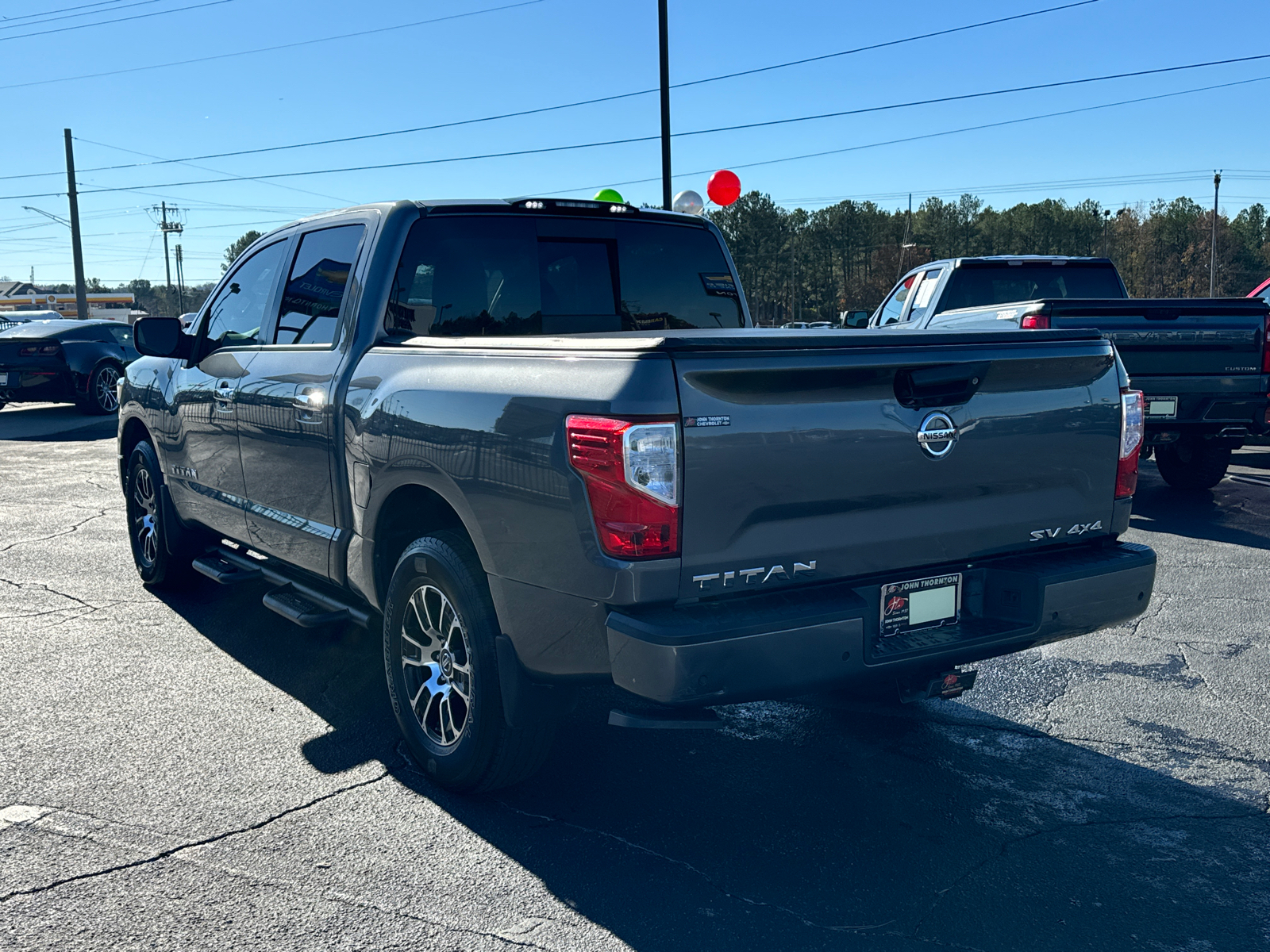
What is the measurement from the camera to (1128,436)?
371 centimetres

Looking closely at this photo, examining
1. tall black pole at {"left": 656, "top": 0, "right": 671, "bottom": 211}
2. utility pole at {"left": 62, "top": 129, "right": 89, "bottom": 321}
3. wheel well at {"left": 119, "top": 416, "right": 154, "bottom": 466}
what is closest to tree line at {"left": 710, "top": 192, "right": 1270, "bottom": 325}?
utility pole at {"left": 62, "top": 129, "right": 89, "bottom": 321}

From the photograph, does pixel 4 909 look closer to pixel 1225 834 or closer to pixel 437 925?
pixel 437 925

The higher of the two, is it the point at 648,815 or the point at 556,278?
the point at 556,278

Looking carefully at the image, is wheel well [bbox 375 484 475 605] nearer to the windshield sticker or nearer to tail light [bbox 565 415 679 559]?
tail light [bbox 565 415 679 559]

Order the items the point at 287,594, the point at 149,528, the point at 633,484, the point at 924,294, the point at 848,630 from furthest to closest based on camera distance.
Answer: the point at 924,294 → the point at 149,528 → the point at 287,594 → the point at 848,630 → the point at 633,484

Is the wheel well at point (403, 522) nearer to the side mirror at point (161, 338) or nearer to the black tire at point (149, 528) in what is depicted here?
the side mirror at point (161, 338)

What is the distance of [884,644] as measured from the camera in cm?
324

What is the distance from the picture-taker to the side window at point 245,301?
5.24 m

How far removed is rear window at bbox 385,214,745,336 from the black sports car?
15482 millimetres

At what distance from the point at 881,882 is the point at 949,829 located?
45 centimetres

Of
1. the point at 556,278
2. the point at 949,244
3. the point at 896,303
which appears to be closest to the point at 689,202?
the point at 896,303

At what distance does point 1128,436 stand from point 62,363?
17.6 m

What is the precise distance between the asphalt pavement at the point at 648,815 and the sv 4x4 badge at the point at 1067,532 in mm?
890

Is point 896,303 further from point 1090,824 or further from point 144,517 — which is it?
point 1090,824
